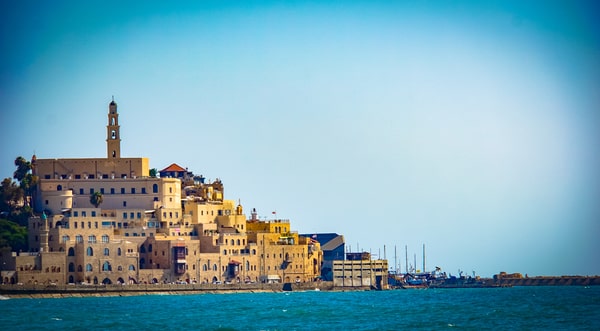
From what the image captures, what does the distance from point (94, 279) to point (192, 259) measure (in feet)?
38.4

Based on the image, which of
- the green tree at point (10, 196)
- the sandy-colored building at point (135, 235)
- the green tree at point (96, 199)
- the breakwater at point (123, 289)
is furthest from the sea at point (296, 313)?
the green tree at point (10, 196)

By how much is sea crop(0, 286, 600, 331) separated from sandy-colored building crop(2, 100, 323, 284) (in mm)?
6239

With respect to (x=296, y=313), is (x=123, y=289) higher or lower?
higher

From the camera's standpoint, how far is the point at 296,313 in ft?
399

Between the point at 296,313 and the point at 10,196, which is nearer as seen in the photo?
the point at 296,313

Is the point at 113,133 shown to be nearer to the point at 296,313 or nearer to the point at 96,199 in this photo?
the point at 96,199

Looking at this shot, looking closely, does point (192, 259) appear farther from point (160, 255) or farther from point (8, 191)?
point (8, 191)

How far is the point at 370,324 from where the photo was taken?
4245 inches

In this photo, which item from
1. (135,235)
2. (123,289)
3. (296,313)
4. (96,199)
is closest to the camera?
(296,313)

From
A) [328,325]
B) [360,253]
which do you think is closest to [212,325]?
[328,325]

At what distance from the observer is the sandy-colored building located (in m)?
159

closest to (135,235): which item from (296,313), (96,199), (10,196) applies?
(96,199)

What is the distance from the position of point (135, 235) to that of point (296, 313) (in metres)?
46.2

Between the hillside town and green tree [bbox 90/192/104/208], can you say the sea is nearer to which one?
the hillside town
